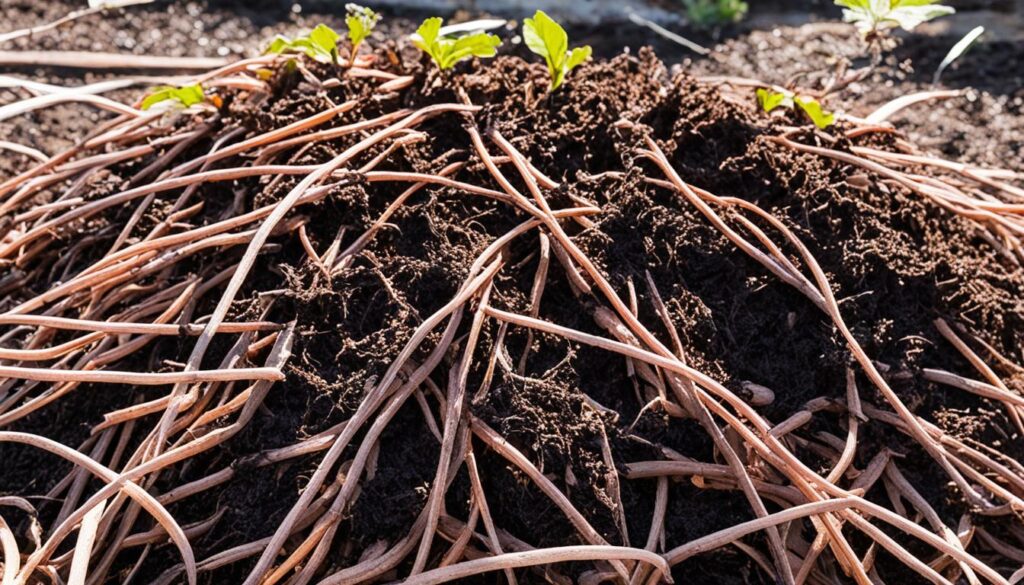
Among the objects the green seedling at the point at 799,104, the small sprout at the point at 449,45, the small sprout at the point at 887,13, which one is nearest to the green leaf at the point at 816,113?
the green seedling at the point at 799,104

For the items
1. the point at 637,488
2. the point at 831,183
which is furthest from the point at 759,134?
the point at 637,488

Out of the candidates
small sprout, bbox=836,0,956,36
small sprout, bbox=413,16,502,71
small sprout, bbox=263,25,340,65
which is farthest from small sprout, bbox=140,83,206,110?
small sprout, bbox=836,0,956,36

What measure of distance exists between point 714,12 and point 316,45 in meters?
2.40

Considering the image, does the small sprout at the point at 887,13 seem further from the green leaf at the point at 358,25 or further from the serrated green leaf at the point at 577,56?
the green leaf at the point at 358,25

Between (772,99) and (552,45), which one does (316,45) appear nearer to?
(552,45)

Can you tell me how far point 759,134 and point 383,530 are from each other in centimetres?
108

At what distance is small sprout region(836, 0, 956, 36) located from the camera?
203 cm

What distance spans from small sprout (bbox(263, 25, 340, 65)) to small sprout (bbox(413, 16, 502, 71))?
0.60 feet

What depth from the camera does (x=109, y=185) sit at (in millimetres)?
2129

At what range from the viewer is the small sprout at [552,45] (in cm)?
189

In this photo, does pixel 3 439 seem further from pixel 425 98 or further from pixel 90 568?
pixel 425 98

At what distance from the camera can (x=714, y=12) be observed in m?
4.00

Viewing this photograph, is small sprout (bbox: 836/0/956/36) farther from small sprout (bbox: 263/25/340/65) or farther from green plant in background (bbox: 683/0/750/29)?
green plant in background (bbox: 683/0/750/29)

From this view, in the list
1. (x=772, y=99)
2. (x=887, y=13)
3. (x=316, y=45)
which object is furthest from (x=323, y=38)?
(x=887, y=13)
